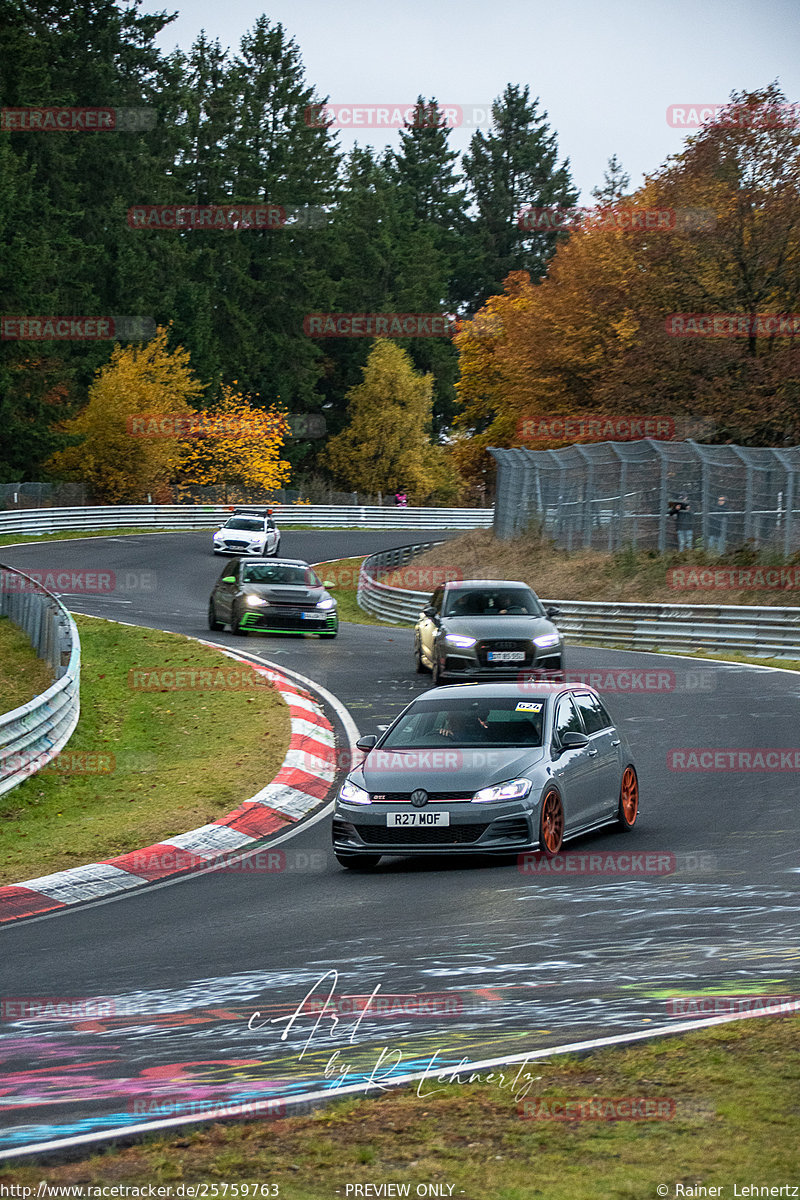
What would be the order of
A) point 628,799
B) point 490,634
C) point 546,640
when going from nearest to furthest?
point 628,799 < point 490,634 < point 546,640

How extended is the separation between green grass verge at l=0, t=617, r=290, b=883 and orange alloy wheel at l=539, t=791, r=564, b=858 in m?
3.29

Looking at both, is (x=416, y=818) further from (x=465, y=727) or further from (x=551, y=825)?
(x=465, y=727)

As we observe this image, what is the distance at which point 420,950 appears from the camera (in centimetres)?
867

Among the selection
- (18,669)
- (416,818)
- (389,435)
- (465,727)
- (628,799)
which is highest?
(389,435)

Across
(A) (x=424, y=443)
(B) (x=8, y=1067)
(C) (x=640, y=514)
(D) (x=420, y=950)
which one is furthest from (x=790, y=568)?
(A) (x=424, y=443)

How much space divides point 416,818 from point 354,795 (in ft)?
1.95

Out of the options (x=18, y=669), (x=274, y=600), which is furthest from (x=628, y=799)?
(x=274, y=600)

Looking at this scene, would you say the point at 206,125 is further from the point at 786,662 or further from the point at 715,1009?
the point at 715,1009

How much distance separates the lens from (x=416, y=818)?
470 inches

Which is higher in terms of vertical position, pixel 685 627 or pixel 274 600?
pixel 274 600

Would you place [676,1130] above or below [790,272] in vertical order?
below

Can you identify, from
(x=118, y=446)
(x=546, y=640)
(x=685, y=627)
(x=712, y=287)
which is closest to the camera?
(x=546, y=640)

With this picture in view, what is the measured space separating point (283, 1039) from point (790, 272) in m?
43.0

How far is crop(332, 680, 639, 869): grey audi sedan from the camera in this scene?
39.0 ft
